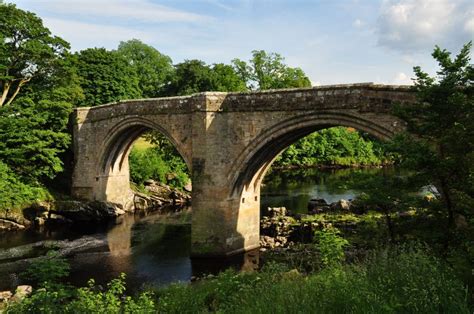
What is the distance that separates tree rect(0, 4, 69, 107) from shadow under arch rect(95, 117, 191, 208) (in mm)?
6311

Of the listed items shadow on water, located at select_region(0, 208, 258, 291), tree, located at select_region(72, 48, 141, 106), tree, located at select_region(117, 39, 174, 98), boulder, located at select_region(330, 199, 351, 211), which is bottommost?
shadow on water, located at select_region(0, 208, 258, 291)

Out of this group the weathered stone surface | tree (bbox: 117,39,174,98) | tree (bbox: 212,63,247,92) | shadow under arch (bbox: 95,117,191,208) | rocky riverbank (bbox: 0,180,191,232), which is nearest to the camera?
the weathered stone surface

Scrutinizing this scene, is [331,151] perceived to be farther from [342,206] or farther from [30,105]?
[30,105]

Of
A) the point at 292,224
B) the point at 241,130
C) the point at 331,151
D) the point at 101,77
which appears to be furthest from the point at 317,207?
the point at 331,151

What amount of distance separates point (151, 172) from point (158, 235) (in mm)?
10086

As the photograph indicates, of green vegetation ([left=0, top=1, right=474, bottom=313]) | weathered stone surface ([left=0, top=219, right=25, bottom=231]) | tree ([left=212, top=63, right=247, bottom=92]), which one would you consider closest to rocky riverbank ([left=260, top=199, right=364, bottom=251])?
green vegetation ([left=0, top=1, right=474, bottom=313])

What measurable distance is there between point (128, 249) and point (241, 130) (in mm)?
7904

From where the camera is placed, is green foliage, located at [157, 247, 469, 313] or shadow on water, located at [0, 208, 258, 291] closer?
green foliage, located at [157, 247, 469, 313]

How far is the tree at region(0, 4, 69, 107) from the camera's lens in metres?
26.7

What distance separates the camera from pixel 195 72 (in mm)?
45969

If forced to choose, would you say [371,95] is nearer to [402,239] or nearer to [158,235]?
[402,239]

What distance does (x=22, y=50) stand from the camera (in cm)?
2717

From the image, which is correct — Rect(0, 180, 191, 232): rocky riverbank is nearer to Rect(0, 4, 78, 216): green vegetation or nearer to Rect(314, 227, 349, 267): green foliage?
Rect(0, 4, 78, 216): green vegetation

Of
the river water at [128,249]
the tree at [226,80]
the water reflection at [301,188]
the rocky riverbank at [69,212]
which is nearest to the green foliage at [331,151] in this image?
the water reflection at [301,188]
